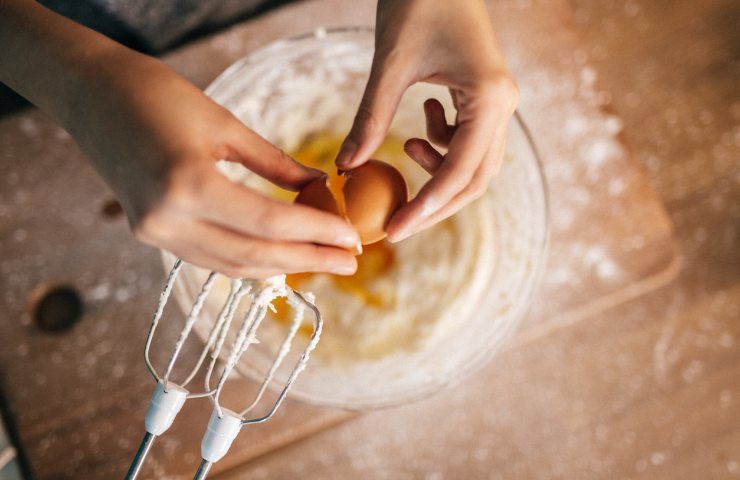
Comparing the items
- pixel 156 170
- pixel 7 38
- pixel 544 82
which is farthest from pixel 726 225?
pixel 7 38

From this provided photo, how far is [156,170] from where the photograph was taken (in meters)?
0.40

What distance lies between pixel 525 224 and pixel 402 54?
0.96 ft

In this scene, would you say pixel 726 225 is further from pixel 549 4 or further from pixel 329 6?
pixel 329 6

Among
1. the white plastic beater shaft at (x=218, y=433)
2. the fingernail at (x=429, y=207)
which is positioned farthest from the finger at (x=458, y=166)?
the white plastic beater shaft at (x=218, y=433)

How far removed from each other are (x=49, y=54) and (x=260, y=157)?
22 centimetres

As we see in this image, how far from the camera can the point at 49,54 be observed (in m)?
0.47

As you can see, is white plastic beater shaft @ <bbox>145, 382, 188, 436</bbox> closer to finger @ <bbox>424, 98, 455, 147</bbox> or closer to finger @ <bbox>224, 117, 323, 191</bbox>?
finger @ <bbox>224, 117, 323, 191</bbox>

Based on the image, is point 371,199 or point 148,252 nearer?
point 371,199

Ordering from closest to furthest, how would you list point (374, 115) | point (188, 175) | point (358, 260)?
point (188, 175)
point (374, 115)
point (358, 260)

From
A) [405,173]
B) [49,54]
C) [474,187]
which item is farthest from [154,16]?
[474,187]

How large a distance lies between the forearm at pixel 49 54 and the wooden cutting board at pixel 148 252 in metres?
0.23

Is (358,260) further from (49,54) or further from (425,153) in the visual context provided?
(49,54)

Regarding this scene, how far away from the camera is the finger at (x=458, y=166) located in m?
0.49

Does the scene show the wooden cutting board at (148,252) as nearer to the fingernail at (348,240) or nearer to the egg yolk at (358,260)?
the egg yolk at (358,260)
